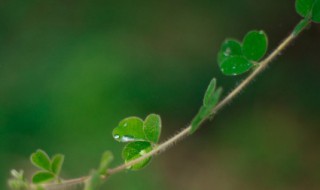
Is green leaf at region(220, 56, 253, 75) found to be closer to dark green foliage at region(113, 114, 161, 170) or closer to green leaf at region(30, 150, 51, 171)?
dark green foliage at region(113, 114, 161, 170)

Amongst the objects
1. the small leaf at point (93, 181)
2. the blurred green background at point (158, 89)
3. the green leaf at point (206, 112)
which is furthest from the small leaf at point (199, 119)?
the blurred green background at point (158, 89)

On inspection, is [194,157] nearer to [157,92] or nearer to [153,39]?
[157,92]

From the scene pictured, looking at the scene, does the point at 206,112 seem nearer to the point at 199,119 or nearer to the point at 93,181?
the point at 199,119

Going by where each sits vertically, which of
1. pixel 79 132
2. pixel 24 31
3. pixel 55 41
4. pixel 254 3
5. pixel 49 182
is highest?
pixel 24 31

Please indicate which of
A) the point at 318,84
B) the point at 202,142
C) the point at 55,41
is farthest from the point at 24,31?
the point at 318,84

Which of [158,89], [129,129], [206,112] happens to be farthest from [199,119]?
[158,89]

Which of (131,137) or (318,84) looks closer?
(131,137)

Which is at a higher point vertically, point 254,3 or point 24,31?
point 24,31
